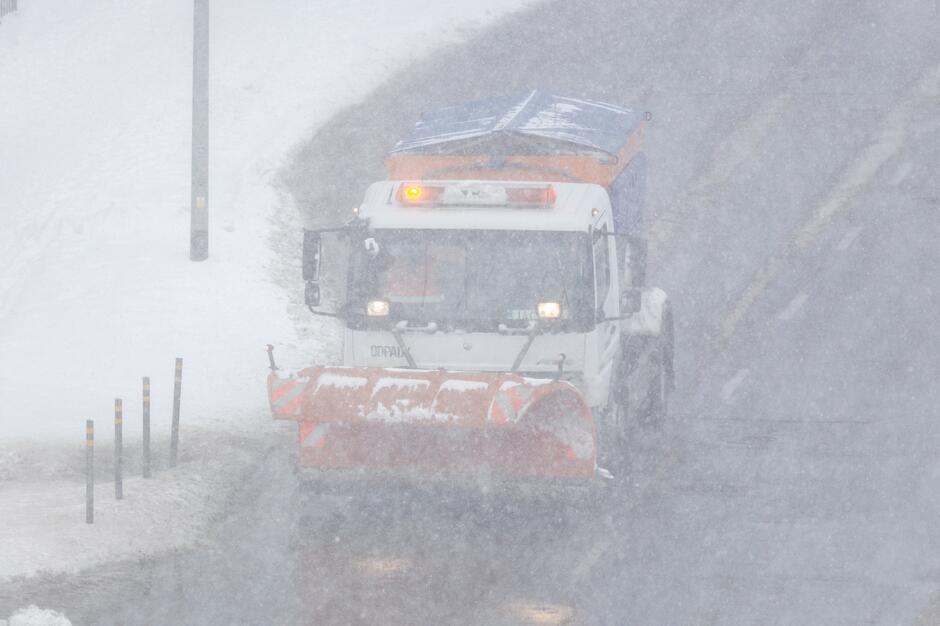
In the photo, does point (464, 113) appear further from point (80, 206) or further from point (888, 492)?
point (80, 206)

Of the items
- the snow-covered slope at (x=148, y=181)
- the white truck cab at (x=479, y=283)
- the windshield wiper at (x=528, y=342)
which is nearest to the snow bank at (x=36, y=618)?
the white truck cab at (x=479, y=283)

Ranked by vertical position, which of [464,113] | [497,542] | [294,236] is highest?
[464,113]

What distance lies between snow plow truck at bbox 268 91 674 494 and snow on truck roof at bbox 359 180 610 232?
0.02 meters

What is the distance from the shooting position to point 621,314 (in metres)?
13.4

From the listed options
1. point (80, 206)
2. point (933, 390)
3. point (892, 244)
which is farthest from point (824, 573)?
point (80, 206)

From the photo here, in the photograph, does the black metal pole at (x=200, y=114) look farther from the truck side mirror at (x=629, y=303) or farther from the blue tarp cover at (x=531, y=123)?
the truck side mirror at (x=629, y=303)

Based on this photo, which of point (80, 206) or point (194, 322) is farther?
point (80, 206)

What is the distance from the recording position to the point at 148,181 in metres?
22.4

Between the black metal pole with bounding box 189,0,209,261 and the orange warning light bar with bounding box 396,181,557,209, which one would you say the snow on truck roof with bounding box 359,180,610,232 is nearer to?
the orange warning light bar with bounding box 396,181,557,209

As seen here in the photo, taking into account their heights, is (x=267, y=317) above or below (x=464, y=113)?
below

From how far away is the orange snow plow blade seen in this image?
11.4 metres

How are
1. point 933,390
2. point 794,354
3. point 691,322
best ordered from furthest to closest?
point 691,322 → point 794,354 → point 933,390

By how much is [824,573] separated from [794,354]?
703 centimetres

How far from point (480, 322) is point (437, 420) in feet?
4.25
